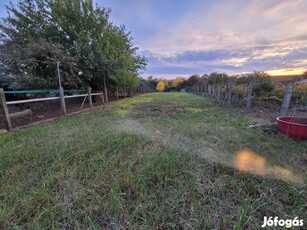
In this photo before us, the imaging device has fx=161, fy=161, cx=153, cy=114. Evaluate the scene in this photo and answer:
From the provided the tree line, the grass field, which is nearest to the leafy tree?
the tree line

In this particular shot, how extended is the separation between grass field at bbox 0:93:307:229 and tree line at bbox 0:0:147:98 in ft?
18.4

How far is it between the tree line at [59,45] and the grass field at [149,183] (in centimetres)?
560

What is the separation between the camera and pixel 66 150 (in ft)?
8.03

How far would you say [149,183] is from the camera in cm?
181

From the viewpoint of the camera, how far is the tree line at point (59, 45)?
6.87m

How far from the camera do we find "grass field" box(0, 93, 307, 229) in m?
1.38

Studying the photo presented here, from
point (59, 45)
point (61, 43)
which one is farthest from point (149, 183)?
point (61, 43)

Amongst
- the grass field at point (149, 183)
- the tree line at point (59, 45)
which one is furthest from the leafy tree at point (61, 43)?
the grass field at point (149, 183)

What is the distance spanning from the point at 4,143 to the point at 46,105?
605cm

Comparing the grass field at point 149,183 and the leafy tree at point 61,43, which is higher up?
the leafy tree at point 61,43

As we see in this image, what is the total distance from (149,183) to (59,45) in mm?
8354

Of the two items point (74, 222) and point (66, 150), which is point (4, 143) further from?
point (74, 222)

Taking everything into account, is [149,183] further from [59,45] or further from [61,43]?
[61,43]

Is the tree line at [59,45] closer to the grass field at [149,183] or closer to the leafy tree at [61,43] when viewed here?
the leafy tree at [61,43]
